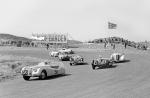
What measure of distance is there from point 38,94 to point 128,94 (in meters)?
4.47

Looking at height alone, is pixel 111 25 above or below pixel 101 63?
above

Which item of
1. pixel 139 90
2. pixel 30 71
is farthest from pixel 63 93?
pixel 30 71

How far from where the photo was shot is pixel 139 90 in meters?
17.0

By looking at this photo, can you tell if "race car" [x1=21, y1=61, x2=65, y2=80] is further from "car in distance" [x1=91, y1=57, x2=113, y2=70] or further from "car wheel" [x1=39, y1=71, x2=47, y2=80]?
"car in distance" [x1=91, y1=57, x2=113, y2=70]

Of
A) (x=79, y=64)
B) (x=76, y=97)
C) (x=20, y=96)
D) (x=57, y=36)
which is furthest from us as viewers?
(x=57, y=36)

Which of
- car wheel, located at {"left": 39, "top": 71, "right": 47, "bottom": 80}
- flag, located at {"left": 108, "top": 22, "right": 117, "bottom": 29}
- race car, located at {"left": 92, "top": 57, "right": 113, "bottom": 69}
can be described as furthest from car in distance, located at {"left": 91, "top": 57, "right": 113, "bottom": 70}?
flag, located at {"left": 108, "top": 22, "right": 117, "bottom": 29}

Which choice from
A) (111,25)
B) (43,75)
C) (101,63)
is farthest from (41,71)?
(111,25)

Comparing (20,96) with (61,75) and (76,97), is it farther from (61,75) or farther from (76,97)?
(61,75)

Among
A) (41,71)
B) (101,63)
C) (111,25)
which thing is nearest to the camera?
(41,71)

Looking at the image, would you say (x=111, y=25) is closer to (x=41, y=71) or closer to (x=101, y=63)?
(x=101, y=63)

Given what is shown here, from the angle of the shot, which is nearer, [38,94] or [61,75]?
[38,94]

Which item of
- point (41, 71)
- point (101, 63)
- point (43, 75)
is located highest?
point (101, 63)

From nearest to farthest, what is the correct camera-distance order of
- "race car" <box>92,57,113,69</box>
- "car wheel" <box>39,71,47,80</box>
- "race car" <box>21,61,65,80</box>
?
"race car" <box>21,61,65,80</box>
"car wheel" <box>39,71,47,80</box>
"race car" <box>92,57,113,69</box>

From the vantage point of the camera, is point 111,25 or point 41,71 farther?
point 111,25
